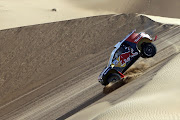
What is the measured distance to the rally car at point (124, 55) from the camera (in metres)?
12.4

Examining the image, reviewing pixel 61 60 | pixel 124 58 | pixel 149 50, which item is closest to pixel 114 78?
pixel 124 58

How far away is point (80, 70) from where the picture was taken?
650 inches

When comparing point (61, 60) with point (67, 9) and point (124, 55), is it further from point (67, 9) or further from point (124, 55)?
point (67, 9)

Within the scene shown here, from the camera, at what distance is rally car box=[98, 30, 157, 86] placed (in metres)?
12.4

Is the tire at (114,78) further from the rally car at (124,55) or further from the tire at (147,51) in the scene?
the tire at (147,51)

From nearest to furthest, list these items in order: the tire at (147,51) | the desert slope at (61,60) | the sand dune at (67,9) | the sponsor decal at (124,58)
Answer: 1. the sponsor decal at (124,58)
2. the tire at (147,51)
3. the desert slope at (61,60)
4. the sand dune at (67,9)

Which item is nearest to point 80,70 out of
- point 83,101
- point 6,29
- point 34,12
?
point 83,101

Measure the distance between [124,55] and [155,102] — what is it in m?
4.27

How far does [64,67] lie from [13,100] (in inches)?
143

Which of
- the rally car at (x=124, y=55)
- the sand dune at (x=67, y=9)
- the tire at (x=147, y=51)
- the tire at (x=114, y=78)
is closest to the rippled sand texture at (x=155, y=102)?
the tire at (x=147, y=51)

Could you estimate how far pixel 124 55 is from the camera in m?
12.6

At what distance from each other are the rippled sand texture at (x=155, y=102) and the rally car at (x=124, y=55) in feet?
4.98

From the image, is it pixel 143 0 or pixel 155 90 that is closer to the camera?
pixel 155 90

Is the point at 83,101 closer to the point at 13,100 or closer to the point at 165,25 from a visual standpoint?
the point at 13,100
